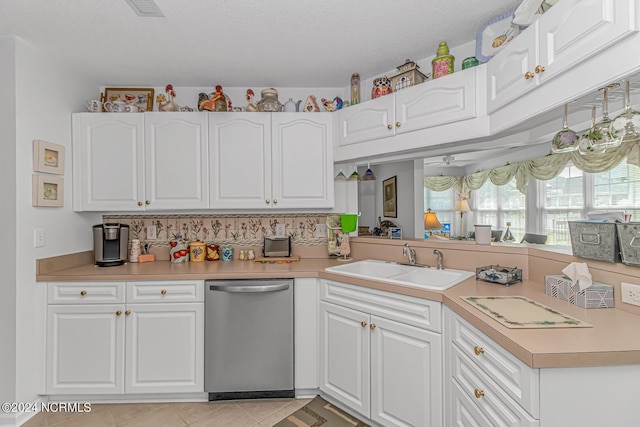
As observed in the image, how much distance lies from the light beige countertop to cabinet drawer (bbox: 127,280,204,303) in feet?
0.14

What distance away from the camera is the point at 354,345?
1.90 m

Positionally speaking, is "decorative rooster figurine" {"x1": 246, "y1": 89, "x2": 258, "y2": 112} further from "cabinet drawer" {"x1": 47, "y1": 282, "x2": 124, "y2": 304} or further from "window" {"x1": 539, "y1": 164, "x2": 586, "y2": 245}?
"window" {"x1": 539, "y1": 164, "x2": 586, "y2": 245}

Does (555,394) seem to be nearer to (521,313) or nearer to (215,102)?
(521,313)

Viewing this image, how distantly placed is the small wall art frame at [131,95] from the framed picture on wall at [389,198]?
2.03m

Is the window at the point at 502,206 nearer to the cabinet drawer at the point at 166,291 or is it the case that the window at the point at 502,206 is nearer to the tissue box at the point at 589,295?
the tissue box at the point at 589,295

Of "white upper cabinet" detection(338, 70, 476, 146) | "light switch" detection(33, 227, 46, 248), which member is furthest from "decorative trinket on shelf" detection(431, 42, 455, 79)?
"light switch" detection(33, 227, 46, 248)

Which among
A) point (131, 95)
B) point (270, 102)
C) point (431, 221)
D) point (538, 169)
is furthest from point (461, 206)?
point (131, 95)

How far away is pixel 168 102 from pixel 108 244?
1188mm

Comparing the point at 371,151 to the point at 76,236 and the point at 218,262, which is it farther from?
the point at 76,236

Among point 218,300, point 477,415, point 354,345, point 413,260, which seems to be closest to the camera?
point 477,415

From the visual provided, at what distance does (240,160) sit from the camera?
2422mm

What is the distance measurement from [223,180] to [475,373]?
201cm

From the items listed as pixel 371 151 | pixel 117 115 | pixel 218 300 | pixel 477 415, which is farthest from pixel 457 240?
pixel 117 115

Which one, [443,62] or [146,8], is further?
[443,62]
